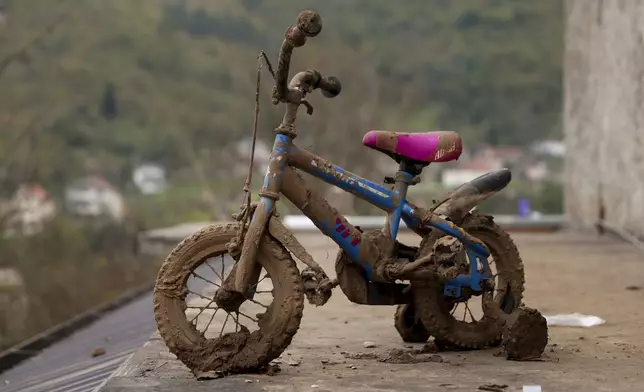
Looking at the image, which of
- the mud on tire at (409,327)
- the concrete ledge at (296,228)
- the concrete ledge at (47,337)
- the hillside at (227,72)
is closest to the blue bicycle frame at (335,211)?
the mud on tire at (409,327)

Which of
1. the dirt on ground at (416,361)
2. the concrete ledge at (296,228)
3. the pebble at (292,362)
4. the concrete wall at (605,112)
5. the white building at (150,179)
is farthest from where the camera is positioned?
the white building at (150,179)

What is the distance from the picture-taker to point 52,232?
27609 millimetres

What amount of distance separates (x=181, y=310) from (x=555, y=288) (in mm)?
3328

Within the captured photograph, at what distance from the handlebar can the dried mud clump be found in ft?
3.57

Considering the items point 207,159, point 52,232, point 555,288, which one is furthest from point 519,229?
point 207,159

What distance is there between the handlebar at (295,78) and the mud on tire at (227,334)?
478 mm

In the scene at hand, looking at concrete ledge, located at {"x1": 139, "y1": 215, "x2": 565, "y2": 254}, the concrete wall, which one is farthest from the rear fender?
concrete ledge, located at {"x1": 139, "y1": 215, "x2": 565, "y2": 254}

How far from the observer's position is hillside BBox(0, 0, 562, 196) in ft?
104

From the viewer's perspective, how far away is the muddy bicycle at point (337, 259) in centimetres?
406

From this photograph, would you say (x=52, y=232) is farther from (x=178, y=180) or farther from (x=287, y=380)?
(x=287, y=380)

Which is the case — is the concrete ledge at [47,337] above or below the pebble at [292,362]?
above

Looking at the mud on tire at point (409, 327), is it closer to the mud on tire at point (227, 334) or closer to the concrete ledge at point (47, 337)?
the mud on tire at point (227, 334)

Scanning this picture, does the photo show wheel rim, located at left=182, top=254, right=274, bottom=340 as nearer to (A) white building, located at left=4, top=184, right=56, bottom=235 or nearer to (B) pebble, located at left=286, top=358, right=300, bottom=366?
(B) pebble, located at left=286, top=358, right=300, bottom=366

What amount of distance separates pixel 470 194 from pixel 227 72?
29.5 metres
